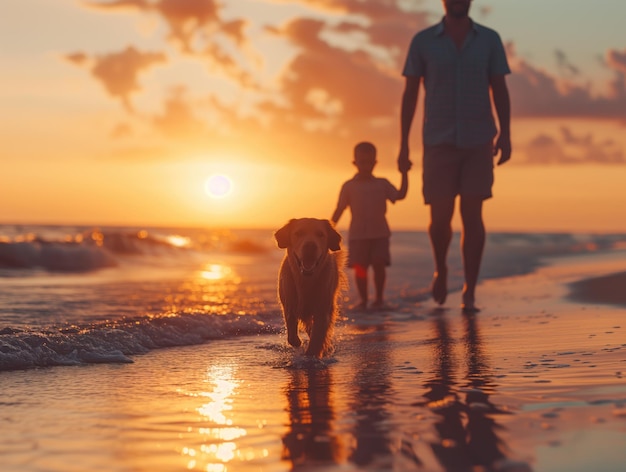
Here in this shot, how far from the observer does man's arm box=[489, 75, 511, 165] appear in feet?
22.5

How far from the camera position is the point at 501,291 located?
10492 millimetres

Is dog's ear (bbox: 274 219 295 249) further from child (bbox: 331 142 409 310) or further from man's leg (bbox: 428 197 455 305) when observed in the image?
child (bbox: 331 142 409 310)

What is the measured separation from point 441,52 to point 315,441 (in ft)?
15.3

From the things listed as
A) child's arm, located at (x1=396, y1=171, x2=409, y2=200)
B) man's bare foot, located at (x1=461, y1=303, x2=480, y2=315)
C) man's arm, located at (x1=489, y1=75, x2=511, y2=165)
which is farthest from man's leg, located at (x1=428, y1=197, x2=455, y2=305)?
man's arm, located at (x1=489, y1=75, x2=511, y2=165)

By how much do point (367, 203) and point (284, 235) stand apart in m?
3.32

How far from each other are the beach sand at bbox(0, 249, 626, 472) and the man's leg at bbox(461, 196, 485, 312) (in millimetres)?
1364

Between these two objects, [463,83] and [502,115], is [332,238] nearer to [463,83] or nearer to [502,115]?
[463,83]

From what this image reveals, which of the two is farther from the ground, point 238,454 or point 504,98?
point 504,98

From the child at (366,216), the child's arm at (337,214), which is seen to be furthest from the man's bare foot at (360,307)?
the child's arm at (337,214)

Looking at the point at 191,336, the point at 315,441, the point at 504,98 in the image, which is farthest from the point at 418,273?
the point at 315,441

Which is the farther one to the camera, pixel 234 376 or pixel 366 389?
pixel 234 376

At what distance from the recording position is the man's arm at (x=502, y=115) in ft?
22.5

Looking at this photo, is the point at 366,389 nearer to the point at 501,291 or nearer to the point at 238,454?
the point at 238,454

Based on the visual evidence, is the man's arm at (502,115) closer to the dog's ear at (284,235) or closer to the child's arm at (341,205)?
the child's arm at (341,205)
